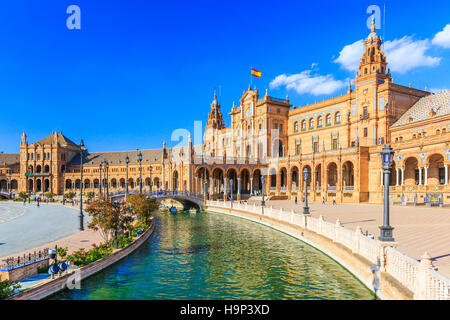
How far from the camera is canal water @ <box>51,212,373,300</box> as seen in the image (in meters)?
12.3

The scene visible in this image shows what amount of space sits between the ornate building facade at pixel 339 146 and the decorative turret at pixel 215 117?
140cm

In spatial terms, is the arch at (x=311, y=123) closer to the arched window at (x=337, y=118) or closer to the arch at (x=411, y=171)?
the arched window at (x=337, y=118)

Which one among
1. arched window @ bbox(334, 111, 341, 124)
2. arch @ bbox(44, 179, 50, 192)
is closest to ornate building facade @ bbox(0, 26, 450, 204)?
arched window @ bbox(334, 111, 341, 124)

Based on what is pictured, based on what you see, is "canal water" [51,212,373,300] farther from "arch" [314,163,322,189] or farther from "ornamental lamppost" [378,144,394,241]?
"arch" [314,163,322,189]

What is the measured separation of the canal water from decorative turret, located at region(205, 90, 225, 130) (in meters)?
69.4

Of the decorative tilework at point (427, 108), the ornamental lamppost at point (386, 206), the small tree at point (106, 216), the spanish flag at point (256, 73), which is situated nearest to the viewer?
the ornamental lamppost at point (386, 206)

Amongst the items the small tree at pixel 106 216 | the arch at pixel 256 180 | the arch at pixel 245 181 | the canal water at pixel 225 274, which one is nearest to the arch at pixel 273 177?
the arch at pixel 256 180

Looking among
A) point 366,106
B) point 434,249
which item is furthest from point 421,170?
point 434,249

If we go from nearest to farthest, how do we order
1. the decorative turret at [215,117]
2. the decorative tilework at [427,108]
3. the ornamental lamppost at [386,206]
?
the ornamental lamppost at [386,206] → the decorative tilework at [427,108] → the decorative turret at [215,117]

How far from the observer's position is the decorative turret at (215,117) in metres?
90.1

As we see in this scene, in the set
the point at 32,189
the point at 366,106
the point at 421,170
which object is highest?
the point at 366,106
